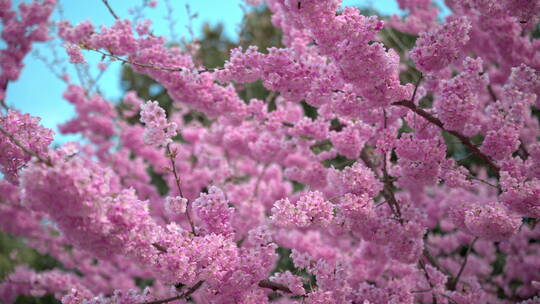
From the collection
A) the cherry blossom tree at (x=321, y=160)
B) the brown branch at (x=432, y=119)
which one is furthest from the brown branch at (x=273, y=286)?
the brown branch at (x=432, y=119)

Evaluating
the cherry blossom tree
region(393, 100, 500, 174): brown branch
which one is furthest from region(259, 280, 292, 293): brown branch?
region(393, 100, 500, 174): brown branch

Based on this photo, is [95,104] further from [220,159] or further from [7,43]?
[220,159]

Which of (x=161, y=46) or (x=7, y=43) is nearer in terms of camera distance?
(x=161, y=46)

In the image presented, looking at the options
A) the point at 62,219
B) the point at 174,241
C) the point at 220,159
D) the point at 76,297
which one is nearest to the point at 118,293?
the point at 76,297

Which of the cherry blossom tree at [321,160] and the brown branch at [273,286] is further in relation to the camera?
the brown branch at [273,286]

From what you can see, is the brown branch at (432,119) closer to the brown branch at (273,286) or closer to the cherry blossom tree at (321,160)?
the cherry blossom tree at (321,160)

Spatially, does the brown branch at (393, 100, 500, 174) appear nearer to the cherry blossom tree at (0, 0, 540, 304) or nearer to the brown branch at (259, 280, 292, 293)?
the cherry blossom tree at (0, 0, 540, 304)

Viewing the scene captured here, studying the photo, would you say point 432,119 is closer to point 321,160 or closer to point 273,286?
point 273,286

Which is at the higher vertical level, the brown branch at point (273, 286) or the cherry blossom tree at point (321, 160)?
the cherry blossom tree at point (321, 160)

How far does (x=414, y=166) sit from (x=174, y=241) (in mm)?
1712

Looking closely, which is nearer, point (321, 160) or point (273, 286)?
point (273, 286)

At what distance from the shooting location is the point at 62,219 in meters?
1.91

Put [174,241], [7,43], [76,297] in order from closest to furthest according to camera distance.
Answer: [174,241]
[76,297]
[7,43]

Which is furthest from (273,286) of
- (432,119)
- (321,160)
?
(321,160)
